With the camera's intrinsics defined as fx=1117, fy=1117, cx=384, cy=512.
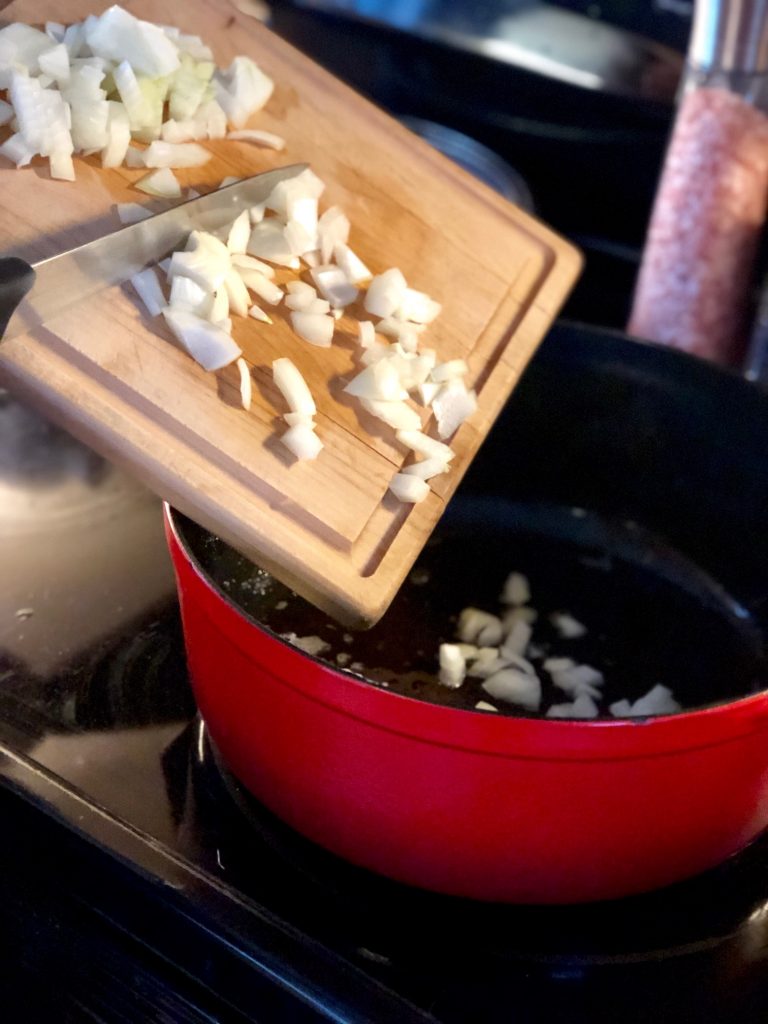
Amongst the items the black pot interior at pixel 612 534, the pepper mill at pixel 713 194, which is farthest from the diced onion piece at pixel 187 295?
the pepper mill at pixel 713 194

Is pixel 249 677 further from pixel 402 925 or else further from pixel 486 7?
pixel 486 7

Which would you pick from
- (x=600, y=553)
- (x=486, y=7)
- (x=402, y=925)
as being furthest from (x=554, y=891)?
(x=486, y=7)

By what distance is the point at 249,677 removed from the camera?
65cm

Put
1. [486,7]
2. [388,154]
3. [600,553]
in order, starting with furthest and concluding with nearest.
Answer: [486,7] < [600,553] < [388,154]

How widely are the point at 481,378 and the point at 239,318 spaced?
18 cm

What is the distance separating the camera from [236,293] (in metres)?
0.69

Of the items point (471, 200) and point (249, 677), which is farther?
point (471, 200)

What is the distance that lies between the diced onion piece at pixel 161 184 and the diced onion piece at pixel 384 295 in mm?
140

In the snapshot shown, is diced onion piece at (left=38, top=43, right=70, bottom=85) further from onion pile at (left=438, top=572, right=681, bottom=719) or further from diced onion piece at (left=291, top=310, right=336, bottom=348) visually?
onion pile at (left=438, top=572, right=681, bottom=719)

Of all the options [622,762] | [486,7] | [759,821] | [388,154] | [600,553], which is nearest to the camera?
[622,762]

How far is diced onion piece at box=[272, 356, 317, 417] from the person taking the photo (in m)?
0.67

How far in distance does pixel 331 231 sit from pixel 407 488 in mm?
196

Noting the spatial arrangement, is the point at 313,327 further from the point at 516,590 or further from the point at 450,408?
the point at 516,590

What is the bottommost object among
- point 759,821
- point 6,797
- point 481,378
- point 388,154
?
point 6,797
